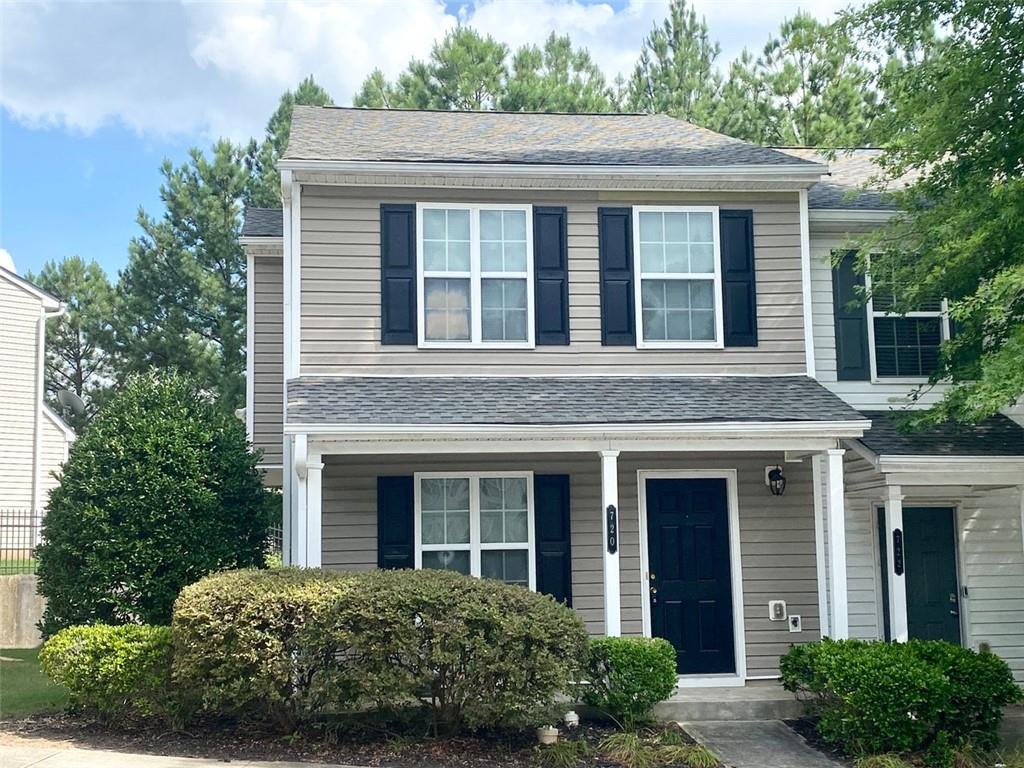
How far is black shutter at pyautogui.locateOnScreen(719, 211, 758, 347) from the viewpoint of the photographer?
35.7 feet

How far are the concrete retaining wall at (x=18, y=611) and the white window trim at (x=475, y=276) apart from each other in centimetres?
711

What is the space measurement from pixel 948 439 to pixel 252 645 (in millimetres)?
7082

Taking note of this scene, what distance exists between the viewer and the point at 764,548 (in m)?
10.8

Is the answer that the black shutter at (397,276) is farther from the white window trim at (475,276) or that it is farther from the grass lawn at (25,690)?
the grass lawn at (25,690)

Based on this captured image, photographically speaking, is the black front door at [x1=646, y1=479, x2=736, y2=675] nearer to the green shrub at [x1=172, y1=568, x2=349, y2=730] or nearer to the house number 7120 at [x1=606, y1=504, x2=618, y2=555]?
the house number 7120 at [x1=606, y1=504, x2=618, y2=555]

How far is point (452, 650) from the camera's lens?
25.9 feet

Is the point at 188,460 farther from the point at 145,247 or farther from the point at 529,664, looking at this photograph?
the point at 145,247

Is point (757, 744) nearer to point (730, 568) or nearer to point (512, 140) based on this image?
point (730, 568)

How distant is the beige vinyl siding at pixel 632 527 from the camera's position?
10.5 meters

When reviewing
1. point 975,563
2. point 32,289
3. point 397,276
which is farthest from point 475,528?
point 32,289

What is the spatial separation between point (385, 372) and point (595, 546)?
2859 mm

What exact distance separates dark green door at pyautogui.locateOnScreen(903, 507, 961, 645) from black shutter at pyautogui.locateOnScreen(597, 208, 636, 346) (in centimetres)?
366

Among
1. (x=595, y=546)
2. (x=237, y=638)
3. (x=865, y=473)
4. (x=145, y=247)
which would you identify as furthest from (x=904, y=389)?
(x=145, y=247)

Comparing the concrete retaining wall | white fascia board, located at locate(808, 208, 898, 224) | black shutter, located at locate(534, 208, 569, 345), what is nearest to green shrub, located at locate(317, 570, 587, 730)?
black shutter, located at locate(534, 208, 569, 345)
